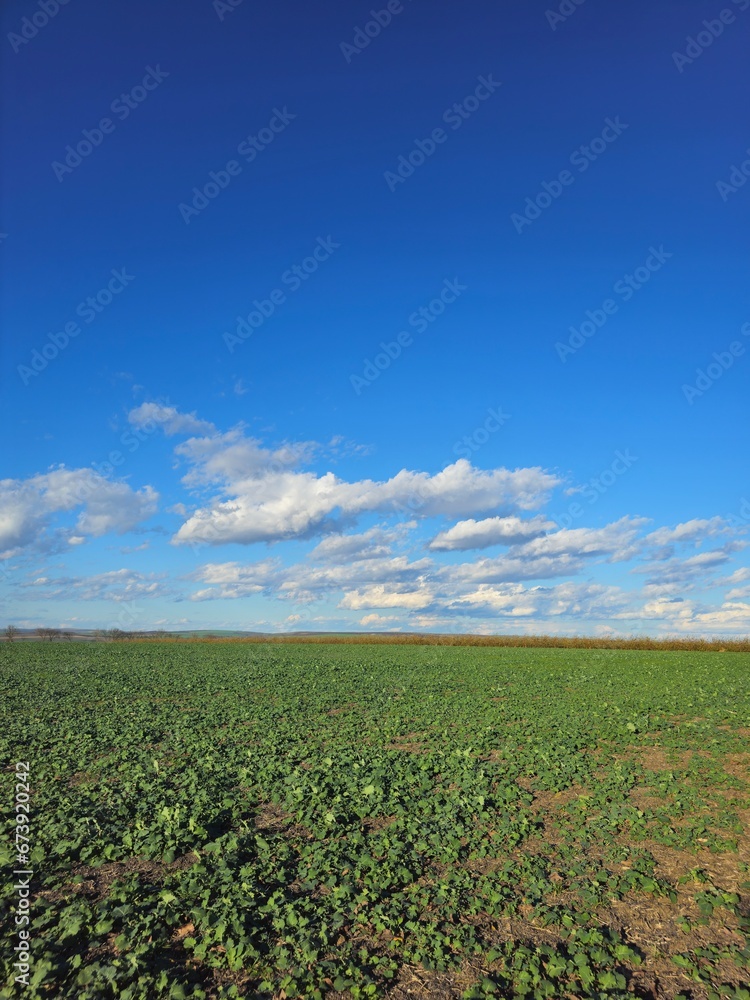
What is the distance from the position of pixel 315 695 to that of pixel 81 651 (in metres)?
37.2

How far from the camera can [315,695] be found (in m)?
26.8

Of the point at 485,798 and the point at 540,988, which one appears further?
the point at 485,798

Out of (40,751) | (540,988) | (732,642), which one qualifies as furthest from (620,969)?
(732,642)

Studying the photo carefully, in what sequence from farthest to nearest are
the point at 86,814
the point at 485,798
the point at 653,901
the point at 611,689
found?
1. the point at 611,689
2. the point at 485,798
3. the point at 86,814
4. the point at 653,901

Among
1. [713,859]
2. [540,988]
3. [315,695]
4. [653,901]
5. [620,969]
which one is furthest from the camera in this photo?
[315,695]

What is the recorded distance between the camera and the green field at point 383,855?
684 cm

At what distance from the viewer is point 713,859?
10.1 meters

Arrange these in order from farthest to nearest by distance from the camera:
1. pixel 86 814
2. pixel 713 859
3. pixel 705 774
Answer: pixel 705 774 → pixel 86 814 → pixel 713 859

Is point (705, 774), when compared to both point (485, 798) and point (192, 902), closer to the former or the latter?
point (485, 798)

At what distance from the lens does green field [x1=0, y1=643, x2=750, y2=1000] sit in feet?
22.5

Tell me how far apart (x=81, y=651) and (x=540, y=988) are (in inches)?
2230

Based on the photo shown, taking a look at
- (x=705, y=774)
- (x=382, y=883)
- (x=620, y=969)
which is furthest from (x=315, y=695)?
(x=620, y=969)

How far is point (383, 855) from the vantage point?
9664 mm

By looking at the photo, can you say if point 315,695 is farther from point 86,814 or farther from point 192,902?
point 192,902
